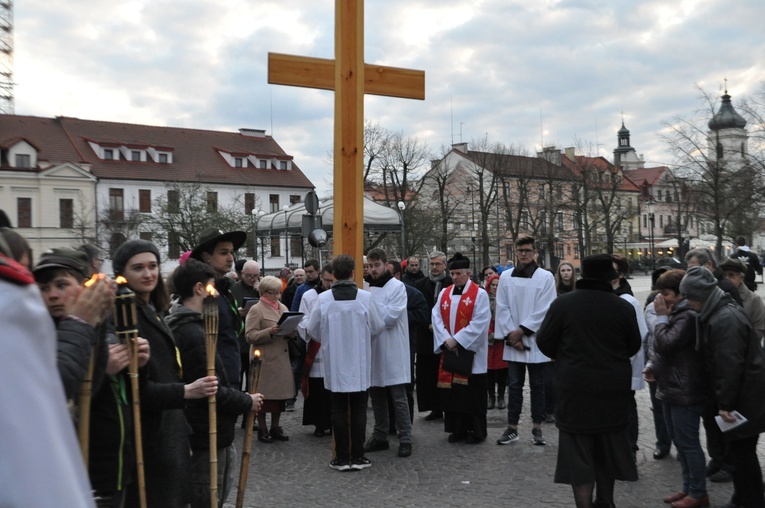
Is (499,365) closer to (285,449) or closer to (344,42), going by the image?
(285,449)

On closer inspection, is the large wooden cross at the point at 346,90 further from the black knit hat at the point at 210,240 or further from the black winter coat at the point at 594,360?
the black winter coat at the point at 594,360

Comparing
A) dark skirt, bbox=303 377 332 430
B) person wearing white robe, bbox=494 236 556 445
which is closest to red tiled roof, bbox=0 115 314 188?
dark skirt, bbox=303 377 332 430

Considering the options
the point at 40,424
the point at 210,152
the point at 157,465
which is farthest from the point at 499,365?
the point at 210,152

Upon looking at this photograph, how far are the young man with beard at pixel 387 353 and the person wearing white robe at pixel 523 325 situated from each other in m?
1.13

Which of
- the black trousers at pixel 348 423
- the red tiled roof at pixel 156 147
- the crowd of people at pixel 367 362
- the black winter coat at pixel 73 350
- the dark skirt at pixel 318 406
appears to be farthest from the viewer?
the red tiled roof at pixel 156 147

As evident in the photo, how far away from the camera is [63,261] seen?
9.95 ft

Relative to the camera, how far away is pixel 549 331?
18.5 ft

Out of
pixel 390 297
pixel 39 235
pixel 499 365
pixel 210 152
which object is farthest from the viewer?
pixel 210 152

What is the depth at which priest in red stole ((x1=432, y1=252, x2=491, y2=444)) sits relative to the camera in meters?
8.40

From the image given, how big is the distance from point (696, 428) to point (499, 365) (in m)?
4.69

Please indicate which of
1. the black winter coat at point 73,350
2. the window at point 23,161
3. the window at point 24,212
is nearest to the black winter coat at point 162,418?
the black winter coat at point 73,350

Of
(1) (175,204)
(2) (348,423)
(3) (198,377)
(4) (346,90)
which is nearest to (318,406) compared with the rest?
(2) (348,423)

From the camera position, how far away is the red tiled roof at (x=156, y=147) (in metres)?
60.1

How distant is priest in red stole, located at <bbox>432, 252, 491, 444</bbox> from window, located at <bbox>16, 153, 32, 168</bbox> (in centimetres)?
5484
